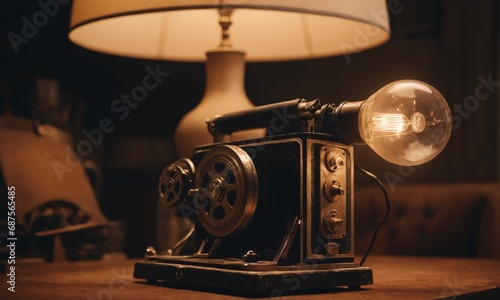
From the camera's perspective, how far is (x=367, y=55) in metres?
2.71

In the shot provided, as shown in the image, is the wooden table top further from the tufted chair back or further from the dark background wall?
the dark background wall

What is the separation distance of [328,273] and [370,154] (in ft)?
5.68

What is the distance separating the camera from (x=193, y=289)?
1033 millimetres

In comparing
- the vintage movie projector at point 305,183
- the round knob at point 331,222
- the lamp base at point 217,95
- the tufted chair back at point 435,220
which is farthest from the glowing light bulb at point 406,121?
the tufted chair back at point 435,220

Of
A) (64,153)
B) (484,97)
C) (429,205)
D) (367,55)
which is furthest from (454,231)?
(64,153)

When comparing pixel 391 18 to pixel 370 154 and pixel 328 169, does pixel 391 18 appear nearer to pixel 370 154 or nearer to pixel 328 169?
pixel 370 154

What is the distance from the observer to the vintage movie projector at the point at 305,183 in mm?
1007

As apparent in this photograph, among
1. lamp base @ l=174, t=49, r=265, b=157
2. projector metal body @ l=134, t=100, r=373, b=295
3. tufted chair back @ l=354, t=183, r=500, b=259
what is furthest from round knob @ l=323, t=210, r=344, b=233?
tufted chair back @ l=354, t=183, r=500, b=259

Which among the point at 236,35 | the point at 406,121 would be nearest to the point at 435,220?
the point at 236,35

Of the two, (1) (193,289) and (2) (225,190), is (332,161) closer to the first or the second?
(2) (225,190)

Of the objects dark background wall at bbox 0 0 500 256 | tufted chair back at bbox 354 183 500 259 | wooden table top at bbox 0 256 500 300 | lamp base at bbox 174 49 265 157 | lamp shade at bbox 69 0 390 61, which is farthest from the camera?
dark background wall at bbox 0 0 500 256

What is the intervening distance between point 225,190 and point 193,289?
15 cm

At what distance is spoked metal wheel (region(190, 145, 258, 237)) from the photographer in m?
1.02

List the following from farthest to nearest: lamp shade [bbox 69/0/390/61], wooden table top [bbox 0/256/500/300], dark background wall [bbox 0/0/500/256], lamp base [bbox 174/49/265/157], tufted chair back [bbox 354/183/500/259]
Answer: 1. dark background wall [bbox 0/0/500/256]
2. tufted chair back [bbox 354/183/500/259]
3. lamp shade [bbox 69/0/390/61]
4. lamp base [bbox 174/49/265/157]
5. wooden table top [bbox 0/256/500/300]
